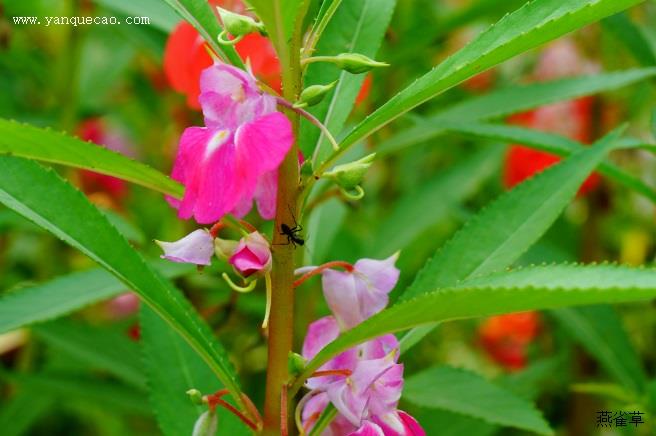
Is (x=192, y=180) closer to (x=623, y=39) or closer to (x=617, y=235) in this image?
(x=623, y=39)

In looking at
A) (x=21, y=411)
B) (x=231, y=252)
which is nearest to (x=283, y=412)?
(x=231, y=252)

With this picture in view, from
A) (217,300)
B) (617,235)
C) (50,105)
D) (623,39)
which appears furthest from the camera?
(617,235)

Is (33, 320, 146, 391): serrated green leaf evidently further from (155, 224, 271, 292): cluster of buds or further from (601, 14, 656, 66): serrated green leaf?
(601, 14, 656, 66): serrated green leaf

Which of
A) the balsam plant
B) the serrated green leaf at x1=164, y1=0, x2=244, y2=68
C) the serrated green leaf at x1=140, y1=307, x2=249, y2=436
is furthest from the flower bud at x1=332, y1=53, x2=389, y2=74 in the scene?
the serrated green leaf at x1=140, y1=307, x2=249, y2=436

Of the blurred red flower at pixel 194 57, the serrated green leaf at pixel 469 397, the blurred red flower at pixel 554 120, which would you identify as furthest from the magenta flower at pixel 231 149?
the blurred red flower at pixel 554 120

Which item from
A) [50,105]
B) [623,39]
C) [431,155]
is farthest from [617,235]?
[50,105]

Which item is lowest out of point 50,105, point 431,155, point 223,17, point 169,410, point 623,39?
point 169,410

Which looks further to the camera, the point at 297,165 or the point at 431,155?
the point at 431,155
